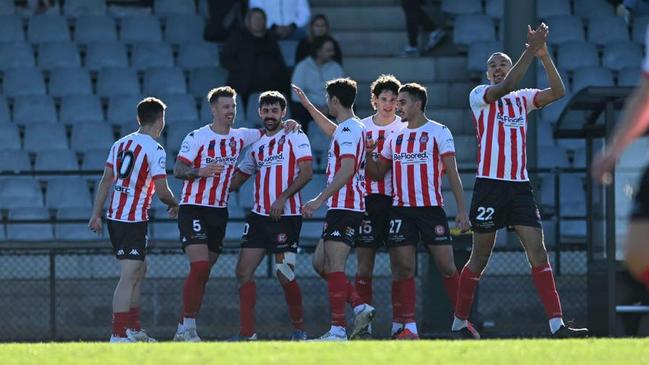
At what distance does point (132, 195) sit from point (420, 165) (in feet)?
7.13

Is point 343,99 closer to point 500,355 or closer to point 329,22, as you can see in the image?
point 500,355

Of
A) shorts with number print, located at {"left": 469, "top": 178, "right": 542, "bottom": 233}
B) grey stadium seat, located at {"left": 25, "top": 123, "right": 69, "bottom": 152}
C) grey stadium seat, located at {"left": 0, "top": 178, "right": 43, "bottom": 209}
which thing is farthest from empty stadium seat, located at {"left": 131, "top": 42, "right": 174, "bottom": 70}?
shorts with number print, located at {"left": 469, "top": 178, "right": 542, "bottom": 233}

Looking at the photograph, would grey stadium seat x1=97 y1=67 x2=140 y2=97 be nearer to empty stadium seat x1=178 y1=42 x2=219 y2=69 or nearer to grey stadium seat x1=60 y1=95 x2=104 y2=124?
grey stadium seat x1=60 y1=95 x2=104 y2=124

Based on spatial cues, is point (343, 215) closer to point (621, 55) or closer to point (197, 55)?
point (197, 55)

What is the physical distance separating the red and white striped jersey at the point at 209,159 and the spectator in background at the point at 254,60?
4.29 metres

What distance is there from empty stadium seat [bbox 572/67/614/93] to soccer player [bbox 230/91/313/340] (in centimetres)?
593

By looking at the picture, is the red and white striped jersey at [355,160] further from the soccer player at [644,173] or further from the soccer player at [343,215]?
the soccer player at [644,173]

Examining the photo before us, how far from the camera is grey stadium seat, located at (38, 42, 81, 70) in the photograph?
17703 mm

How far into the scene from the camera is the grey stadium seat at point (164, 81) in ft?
56.7

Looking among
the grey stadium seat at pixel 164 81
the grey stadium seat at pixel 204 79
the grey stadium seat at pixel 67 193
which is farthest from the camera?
the grey stadium seat at pixel 204 79

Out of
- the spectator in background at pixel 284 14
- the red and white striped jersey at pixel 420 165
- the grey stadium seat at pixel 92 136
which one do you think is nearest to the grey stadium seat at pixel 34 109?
the grey stadium seat at pixel 92 136

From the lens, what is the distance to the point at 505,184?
1160cm

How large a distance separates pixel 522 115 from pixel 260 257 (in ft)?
7.38

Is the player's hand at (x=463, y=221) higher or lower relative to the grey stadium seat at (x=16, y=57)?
lower
